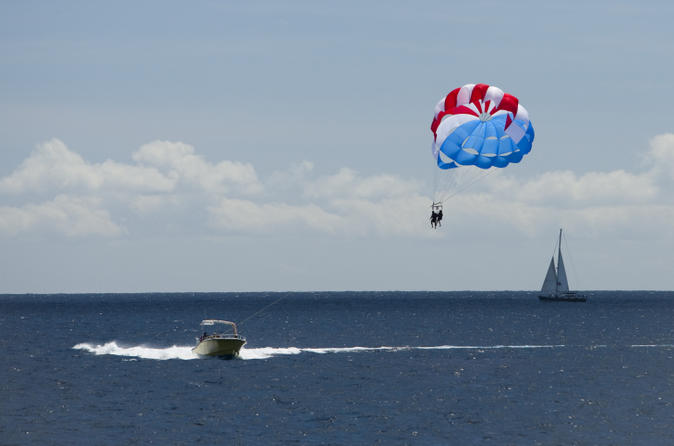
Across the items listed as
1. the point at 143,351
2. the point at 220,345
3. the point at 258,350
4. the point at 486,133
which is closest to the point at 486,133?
the point at 486,133

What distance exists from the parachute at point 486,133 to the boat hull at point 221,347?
113ft

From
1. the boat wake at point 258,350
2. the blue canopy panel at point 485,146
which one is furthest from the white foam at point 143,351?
the blue canopy panel at point 485,146

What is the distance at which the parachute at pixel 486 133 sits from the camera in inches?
2431

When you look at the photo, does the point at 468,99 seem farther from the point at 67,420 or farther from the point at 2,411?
the point at 2,411

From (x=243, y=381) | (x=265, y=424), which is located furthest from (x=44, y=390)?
(x=265, y=424)

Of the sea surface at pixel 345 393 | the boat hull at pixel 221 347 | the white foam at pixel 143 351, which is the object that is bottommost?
the sea surface at pixel 345 393

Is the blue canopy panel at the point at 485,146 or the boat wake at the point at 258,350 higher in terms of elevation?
the blue canopy panel at the point at 485,146

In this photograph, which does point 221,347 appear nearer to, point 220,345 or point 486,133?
point 220,345

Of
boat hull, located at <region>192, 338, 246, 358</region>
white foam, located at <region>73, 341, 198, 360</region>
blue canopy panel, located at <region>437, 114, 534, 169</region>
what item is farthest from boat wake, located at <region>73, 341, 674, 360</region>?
blue canopy panel, located at <region>437, 114, 534, 169</region>

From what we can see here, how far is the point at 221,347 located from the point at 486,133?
38.4 m

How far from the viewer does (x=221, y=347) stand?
3543 inches

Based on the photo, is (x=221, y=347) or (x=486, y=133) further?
(x=221, y=347)

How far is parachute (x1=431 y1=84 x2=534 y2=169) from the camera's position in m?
61.8

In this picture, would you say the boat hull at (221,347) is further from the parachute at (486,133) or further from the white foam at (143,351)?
the parachute at (486,133)
